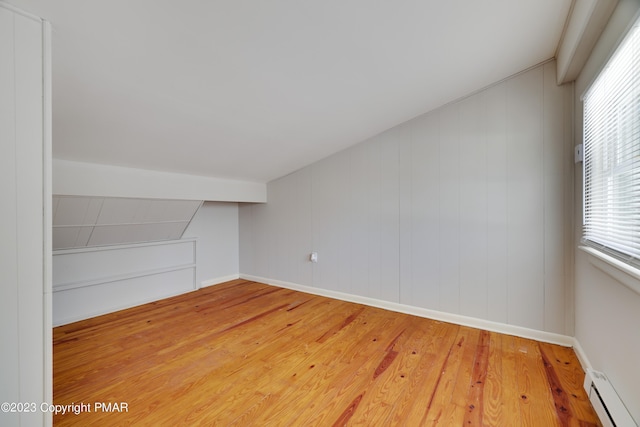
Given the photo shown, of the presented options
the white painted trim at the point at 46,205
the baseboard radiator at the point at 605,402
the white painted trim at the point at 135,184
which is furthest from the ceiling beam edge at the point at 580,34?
the white painted trim at the point at 135,184

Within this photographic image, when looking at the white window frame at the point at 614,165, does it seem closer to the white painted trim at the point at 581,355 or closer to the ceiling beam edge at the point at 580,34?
the ceiling beam edge at the point at 580,34

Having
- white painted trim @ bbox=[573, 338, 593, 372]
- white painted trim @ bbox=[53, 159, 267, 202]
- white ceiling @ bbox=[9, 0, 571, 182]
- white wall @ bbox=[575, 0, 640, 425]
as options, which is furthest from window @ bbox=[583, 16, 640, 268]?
white painted trim @ bbox=[53, 159, 267, 202]

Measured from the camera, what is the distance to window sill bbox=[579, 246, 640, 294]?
113cm

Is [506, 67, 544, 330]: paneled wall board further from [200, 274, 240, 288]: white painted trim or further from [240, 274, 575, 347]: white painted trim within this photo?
[200, 274, 240, 288]: white painted trim

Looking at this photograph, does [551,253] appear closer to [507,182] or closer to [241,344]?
[507,182]

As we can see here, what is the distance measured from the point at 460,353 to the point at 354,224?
1.56 m

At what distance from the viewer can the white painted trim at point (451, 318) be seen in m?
2.20

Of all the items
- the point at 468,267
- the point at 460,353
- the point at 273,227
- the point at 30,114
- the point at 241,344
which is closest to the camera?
the point at 30,114

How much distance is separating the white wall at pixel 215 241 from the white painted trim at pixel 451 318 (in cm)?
100

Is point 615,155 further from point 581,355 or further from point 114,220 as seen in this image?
point 114,220

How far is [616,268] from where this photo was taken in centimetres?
131

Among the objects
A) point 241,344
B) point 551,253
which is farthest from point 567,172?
point 241,344

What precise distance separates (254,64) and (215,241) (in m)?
2.81

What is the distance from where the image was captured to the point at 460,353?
2.06 m
